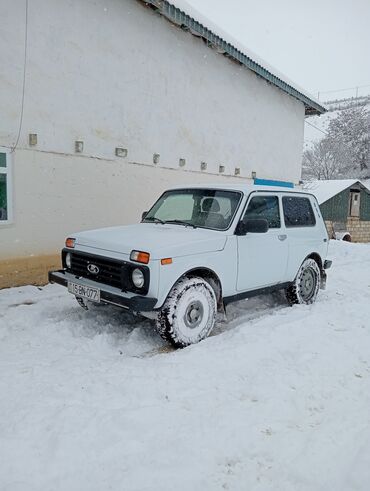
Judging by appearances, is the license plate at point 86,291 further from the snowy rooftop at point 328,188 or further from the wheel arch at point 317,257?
the snowy rooftop at point 328,188

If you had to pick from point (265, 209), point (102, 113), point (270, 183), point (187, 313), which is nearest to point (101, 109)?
point (102, 113)

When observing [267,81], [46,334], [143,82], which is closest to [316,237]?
[46,334]

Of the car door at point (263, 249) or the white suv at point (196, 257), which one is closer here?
the white suv at point (196, 257)

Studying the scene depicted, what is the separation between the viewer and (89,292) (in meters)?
4.21

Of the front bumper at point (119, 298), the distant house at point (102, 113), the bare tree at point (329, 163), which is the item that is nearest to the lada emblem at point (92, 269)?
the front bumper at point (119, 298)

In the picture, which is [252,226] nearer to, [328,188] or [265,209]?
[265,209]

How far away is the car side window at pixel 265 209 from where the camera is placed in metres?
5.00

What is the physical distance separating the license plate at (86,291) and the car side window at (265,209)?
84.6 inches

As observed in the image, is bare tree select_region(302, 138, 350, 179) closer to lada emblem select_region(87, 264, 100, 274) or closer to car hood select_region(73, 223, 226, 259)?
car hood select_region(73, 223, 226, 259)

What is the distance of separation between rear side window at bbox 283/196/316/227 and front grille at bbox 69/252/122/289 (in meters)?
2.81

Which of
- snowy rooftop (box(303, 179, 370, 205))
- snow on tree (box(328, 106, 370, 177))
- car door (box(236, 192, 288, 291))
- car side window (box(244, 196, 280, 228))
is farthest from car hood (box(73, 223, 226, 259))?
snow on tree (box(328, 106, 370, 177))

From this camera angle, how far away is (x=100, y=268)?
4270mm

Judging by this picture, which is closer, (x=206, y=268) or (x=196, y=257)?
(x=196, y=257)

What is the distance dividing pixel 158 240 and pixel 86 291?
1026 mm
